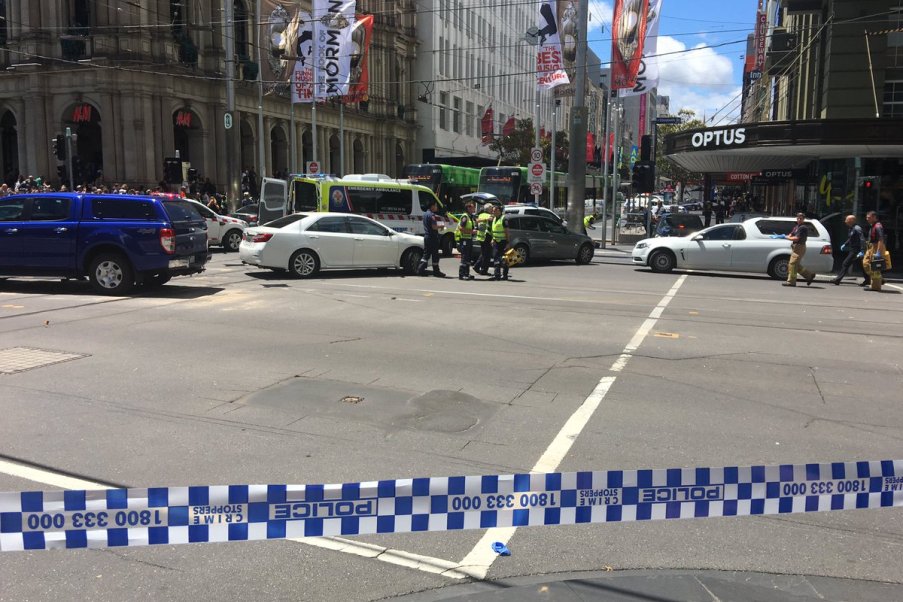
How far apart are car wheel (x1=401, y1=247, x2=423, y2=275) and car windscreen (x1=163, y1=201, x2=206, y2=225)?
493cm

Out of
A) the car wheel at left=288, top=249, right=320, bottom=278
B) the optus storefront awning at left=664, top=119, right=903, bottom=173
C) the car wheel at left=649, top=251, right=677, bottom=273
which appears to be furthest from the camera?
the optus storefront awning at left=664, top=119, right=903, bottom=173

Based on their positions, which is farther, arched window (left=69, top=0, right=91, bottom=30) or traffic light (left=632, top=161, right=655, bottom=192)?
arched window (left=69, top=0, right=91, bottom=30)

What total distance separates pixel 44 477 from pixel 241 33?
40.9m

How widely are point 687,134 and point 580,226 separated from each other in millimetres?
5381

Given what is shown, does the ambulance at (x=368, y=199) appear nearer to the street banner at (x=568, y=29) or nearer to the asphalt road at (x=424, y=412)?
the asphalt road at (x=424, y=412)

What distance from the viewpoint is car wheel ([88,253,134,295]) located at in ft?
42.9

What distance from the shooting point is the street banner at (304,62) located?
29.1 meters

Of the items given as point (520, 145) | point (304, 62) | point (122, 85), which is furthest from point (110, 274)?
point (520, 145)

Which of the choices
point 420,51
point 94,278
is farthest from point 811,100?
point 420,51

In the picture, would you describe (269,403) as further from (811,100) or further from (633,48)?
(811,100)

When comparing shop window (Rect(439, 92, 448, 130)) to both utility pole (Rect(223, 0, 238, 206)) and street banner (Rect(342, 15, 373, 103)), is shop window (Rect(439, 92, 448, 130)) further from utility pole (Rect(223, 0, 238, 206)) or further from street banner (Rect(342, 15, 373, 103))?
utility pole (Rect(223, 0, 238, 206))

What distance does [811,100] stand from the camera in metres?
27.9

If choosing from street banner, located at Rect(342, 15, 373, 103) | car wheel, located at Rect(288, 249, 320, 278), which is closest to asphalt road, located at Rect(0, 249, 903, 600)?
car wheel, located at Rect(288, 249, 320, 278)

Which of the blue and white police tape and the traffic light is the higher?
the traffic light
